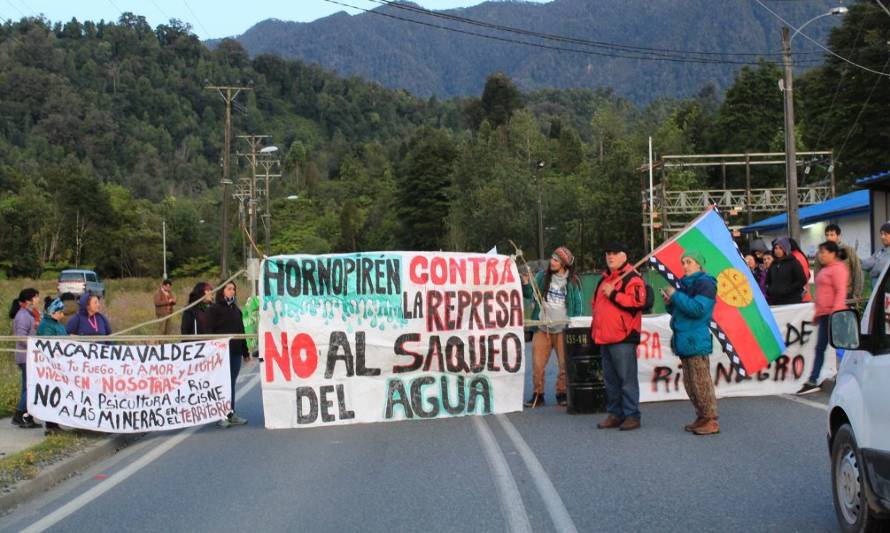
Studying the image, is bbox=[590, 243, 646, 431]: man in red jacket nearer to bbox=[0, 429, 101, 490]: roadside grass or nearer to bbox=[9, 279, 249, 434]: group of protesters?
bbox=[9, 279, 249, 434]: group of protesters

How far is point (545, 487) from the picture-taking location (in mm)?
8094

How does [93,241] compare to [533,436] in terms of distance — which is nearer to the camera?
[533,436]

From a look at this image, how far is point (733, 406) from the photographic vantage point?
12.5 meters

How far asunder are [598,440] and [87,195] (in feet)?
284

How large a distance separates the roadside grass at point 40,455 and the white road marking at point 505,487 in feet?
13.1

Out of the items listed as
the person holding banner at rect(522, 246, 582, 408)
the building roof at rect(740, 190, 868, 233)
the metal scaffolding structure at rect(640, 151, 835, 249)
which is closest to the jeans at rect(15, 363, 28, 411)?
the person holding banner at rect(522, 246, 582, 408)

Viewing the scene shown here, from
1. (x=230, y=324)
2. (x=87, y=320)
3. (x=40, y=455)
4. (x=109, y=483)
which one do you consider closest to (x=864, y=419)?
(x=109, y=483)

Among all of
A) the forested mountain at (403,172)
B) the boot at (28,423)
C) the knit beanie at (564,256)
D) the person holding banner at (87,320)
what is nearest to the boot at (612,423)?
the knit beanie at (564,256)

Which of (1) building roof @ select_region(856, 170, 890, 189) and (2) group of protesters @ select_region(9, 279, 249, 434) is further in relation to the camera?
(1) building roof @ select_region(856, 170, 890, 189)

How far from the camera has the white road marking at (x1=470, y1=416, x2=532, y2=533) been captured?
6.99m

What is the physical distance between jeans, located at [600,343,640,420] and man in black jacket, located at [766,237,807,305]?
404 cm

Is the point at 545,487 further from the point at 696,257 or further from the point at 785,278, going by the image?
the point at 785,278

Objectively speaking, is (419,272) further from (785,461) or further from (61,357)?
(785,461)

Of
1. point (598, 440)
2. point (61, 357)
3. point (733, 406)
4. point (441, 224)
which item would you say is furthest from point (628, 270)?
point (441, 224)
